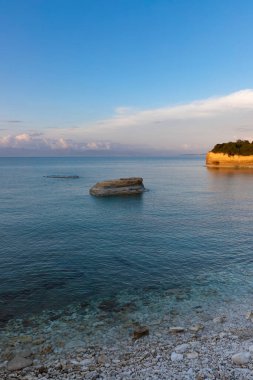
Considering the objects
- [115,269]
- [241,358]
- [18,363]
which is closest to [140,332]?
[241,358]

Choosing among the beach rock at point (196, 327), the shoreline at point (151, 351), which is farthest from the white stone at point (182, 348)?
the beach rock at point (196, 327)

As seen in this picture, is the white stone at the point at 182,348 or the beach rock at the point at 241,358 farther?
the white stone at the point at 182,348

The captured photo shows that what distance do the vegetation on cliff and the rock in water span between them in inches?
4916

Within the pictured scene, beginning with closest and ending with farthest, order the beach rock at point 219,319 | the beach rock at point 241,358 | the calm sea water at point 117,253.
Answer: the beach rock at point 241,358 < the beach rock at point 219,319 < the calm sea water at point 117,253

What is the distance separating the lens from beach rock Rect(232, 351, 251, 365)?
1173cm

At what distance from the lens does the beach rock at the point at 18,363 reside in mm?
12039

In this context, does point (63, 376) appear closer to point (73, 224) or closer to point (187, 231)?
point (187, 231)

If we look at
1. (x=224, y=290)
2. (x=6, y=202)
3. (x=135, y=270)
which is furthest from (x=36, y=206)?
(x=224, y=290)

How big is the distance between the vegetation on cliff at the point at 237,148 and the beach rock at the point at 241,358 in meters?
175

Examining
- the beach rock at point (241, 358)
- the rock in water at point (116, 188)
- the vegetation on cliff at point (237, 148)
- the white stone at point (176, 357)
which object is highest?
the vegetation on cliff at point (237, 148)

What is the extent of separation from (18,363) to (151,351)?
18.1ft

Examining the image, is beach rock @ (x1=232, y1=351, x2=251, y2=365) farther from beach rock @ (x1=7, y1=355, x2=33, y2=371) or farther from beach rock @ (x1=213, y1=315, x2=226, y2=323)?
beach rock @ (x1=7, y1=355, x2=33, y2=371)

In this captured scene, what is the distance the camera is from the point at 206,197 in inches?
2606

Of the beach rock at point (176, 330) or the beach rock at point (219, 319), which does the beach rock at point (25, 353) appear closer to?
the beach rock at point (176, 330)
